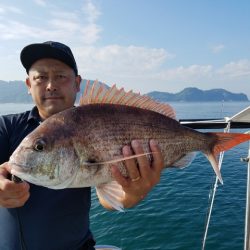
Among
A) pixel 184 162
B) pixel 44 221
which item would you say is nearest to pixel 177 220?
pixel 184 162

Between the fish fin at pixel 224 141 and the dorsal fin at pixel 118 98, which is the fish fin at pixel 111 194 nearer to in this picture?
the dorsal fin at pixel 118 98

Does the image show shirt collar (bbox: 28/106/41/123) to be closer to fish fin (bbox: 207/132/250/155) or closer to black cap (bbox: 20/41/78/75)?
black cap (bbox: 20/41/78/75)

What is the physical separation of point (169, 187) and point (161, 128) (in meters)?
14.6

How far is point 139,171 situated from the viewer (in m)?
3.17

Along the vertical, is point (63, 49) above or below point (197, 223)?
above

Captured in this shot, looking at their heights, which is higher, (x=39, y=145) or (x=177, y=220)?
(x=39, y=145)

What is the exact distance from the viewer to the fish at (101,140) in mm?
2621

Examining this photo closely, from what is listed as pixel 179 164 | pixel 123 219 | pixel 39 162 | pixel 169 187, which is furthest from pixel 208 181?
pixel 39 162

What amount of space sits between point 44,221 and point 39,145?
1137mm

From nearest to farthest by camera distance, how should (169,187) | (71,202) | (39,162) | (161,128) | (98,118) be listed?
(39,162)
(98,118)
(161,128)
(71,202)
(169,187)

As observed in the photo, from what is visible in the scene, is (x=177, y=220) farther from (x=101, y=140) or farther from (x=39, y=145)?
(x=39, y=145)

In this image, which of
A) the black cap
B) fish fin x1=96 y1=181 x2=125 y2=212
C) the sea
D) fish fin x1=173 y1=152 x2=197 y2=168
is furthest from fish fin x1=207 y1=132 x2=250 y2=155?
the sea

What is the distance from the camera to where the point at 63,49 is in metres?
3.80

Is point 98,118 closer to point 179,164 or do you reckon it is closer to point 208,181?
point 179,164
